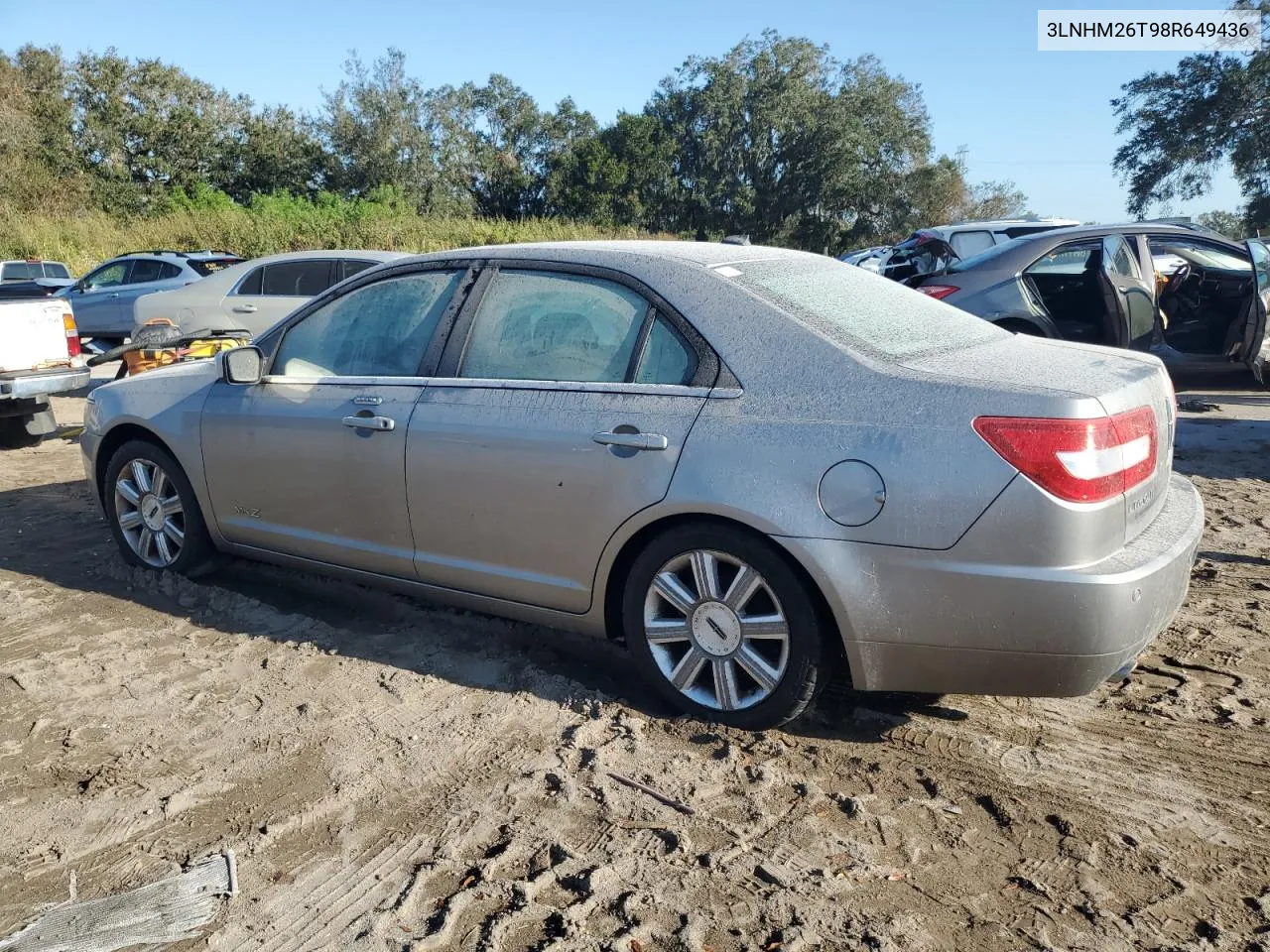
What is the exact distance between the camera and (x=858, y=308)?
3.79 meters

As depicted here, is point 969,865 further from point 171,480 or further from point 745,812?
point 171,480

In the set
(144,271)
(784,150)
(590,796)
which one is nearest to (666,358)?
(590,796)

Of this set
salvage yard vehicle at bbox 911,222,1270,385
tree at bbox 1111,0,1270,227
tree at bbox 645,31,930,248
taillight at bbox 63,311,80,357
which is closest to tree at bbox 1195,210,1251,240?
tree at bbox 1111,0,1270,227

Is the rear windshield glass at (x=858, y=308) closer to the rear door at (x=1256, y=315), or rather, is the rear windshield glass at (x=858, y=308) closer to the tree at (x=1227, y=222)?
the rear door at (x=1256, y=315)

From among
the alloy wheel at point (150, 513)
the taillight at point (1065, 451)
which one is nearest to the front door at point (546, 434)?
the taillight at point (1065, 451)

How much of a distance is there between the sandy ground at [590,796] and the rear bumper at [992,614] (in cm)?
33

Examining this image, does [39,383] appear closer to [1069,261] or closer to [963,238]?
[1069,261]

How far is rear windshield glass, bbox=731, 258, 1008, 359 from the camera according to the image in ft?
11.6

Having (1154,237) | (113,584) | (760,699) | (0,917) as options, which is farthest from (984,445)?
(1154,237)

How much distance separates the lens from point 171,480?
17.2 ft

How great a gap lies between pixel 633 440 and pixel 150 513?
3027mm

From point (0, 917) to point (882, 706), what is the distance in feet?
8.92

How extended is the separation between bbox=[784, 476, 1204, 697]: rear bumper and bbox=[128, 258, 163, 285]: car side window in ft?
51.2

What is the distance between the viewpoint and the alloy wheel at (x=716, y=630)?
3.44 meters
